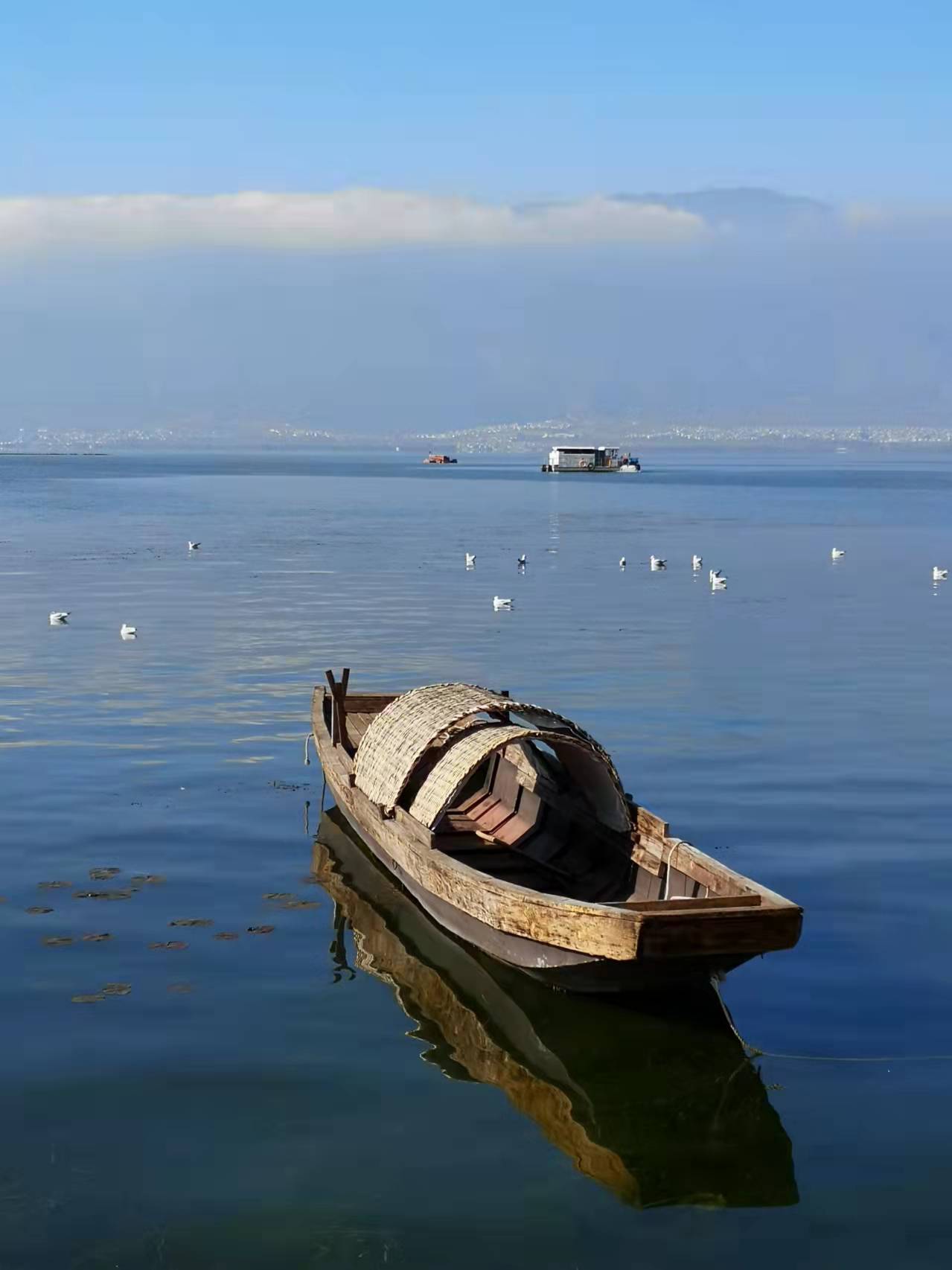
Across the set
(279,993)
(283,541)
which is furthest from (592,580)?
(279,993)

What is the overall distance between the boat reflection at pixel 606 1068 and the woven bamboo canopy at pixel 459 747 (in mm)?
1787

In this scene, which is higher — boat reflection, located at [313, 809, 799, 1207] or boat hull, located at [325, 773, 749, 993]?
boat hull, located at [325, 773, 749, 993]

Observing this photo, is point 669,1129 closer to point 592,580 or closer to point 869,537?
point 592,580

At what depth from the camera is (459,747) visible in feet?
58.7

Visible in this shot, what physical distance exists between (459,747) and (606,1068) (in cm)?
537

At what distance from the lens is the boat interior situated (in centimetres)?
1623

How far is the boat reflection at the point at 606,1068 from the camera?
11.5m

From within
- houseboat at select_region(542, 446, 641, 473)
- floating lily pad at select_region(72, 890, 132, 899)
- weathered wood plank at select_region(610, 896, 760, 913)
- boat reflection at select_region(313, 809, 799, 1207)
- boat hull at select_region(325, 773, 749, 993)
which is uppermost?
houseboat at select_region(542, 446, 641, 473)

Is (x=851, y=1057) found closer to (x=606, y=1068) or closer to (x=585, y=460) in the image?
(x=606, y=1068)

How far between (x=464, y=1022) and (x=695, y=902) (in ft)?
8.56

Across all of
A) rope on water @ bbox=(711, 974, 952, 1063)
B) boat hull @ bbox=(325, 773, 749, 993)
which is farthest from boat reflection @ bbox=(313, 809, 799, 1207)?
boat hull @ bbox=(325, 773, 749, 993)

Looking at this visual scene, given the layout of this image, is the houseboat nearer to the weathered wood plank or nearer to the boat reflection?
the boat reflection

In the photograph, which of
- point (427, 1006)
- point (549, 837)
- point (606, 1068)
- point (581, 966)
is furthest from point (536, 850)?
point (606, 1068)

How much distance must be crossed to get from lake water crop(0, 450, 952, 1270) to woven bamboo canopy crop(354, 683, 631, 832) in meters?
1.36
